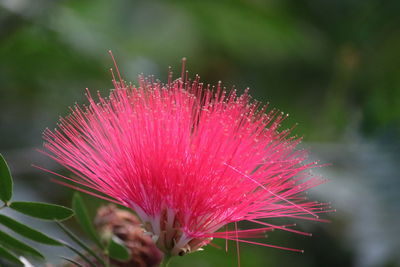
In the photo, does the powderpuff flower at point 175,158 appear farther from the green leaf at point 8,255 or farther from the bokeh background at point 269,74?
the bokeh background at point 269,74

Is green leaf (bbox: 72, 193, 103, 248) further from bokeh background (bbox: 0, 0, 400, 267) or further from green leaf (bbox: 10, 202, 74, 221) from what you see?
bokeh background (bbox: 0, 0, 400, 267)

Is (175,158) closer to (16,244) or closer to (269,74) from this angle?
(16,244)

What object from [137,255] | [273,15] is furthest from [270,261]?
[137,255]

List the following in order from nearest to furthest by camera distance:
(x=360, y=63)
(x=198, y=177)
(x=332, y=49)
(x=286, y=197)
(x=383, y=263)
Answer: (x=198, y=177)
(x=286, y=197)
(x=383, y=263)
(x=360, y=63)
(x=332, y=49)

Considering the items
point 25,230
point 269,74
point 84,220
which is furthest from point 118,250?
point 269,74

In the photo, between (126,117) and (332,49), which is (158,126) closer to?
(126,117)


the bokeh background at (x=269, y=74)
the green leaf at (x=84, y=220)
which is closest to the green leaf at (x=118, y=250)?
the green leaf at (x=84, y=220)
